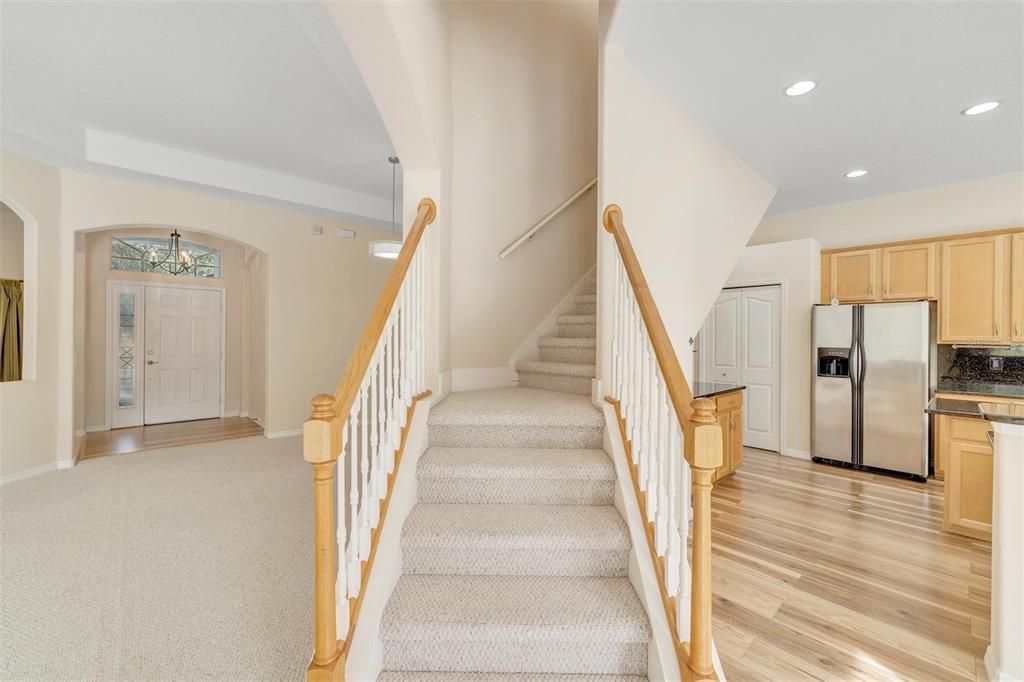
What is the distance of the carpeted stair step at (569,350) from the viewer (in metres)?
3.08

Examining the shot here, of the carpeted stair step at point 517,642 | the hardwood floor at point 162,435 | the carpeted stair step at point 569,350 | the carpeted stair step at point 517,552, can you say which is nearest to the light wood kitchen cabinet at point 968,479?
the carpeted stair step at point 569,350

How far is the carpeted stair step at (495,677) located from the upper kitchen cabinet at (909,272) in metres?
4.74

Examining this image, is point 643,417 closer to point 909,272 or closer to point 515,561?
point 515,561

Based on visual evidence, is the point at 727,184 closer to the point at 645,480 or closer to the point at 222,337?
the point at 645,480

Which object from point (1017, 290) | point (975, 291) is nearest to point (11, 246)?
point (975, 291)

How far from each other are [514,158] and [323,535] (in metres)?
3.01

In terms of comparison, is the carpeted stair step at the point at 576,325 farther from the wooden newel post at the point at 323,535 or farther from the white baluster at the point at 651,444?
the wooden newel post at the point at 323,535

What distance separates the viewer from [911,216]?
14.3ft

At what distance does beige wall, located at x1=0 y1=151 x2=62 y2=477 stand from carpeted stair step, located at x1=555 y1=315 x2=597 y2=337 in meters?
4.67

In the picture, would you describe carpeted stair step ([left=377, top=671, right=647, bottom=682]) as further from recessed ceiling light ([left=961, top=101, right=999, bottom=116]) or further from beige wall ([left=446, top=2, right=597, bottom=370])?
recessed ceiling light ([left=961, top=101, right=999, bottom=116])

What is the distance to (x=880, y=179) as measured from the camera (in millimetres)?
3988

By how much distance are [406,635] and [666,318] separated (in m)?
2.21

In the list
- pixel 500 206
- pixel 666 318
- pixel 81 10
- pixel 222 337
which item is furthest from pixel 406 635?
pixel 222 337

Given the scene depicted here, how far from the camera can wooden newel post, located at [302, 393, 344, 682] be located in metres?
1.25
